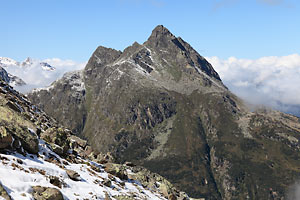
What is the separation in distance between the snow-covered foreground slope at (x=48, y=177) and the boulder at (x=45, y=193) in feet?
1.64

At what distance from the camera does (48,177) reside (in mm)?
33875

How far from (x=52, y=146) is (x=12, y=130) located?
1067cm

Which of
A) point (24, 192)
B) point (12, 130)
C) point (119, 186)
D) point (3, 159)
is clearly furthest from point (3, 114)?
point (119, 186)

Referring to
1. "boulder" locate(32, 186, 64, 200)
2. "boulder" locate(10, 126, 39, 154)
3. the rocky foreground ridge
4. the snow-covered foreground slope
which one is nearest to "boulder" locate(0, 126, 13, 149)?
the rocky foreground ridge

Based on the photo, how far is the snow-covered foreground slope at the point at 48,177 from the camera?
28.6 meters

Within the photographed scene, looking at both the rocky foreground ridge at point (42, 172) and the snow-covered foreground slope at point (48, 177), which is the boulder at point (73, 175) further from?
the snow-covered foreground slope at point (48, 177)

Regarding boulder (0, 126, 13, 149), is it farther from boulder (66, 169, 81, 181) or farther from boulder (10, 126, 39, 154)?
boulder (66, 169, 81, 181)

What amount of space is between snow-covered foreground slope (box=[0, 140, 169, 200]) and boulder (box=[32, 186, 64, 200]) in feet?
1.64

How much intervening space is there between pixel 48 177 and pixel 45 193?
4.73 meters

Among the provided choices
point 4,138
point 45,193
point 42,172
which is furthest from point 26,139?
point 45,193

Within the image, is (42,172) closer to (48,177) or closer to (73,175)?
(48,177)

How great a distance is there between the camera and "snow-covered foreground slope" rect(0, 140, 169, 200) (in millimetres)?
28603

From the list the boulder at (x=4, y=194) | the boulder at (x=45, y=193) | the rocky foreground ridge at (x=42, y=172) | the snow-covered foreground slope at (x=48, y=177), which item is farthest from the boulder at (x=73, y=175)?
the boulder at (x=4, y=194)

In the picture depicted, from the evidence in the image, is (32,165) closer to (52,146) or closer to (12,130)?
(12,130)
